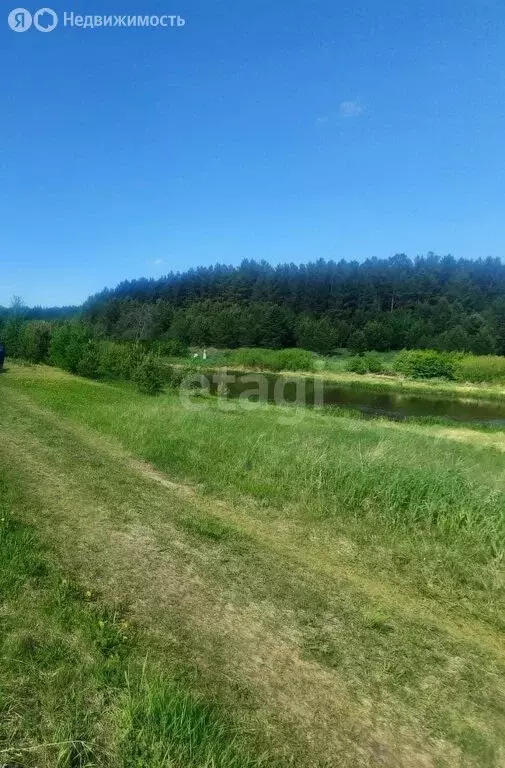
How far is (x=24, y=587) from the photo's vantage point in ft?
12.8

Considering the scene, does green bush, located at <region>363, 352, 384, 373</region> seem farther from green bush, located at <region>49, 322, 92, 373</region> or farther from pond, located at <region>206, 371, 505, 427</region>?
green bush, located at <region>49, 322, 92, 373</region>

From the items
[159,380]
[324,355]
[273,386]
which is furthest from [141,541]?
[324,355]

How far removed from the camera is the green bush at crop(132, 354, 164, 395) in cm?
2401

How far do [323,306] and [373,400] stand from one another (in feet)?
233

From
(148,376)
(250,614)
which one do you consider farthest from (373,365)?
(250,614)

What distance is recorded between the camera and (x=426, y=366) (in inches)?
2448

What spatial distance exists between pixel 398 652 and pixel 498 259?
147 m

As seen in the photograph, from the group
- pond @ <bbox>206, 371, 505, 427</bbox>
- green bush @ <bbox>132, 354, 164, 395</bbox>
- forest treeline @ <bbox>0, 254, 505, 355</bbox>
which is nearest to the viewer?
green bush @ <bbox>132, 354, 164, 395</bbox>

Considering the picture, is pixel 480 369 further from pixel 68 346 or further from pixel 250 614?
pixel 250 614

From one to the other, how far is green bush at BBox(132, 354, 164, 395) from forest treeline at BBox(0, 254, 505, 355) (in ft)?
135

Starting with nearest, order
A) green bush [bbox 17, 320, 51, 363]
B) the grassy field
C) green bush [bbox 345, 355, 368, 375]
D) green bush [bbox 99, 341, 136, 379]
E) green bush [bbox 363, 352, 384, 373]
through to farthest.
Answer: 1. the grassy field
2. green bush [bbox 99, 341, 136, 379]
3. green bush [bbox 17, 320, 51, 363]
4. green bush [bbox 345, 355, 368, 375]
5. green bush [bbox 363, 352, 384, 373]

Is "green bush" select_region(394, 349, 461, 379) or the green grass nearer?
the green grass

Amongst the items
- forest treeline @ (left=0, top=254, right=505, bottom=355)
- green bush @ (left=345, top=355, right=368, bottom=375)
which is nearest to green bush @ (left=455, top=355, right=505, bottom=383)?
green bush @ (left=345, top=355, right=368, bottom=375)

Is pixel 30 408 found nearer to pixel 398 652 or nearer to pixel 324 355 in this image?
pixel 398 652
